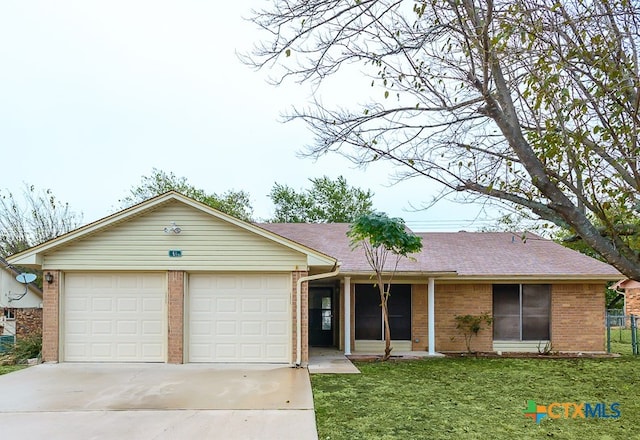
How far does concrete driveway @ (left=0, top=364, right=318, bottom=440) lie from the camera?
6.21m

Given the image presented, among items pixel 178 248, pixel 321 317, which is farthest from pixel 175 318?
pixel 321 317

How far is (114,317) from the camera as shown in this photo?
11203mm

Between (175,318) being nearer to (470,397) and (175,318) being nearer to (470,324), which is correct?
(470,397)

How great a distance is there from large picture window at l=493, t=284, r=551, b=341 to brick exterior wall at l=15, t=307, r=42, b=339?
12.5 metres

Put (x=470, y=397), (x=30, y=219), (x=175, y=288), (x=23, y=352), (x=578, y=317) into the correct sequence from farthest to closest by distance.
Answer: (x=30, y=219)
(x=578, y=317)
(x=23, y=352)
(x=175, y=288)
(x=470, y=397)

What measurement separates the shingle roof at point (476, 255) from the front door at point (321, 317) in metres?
1.46

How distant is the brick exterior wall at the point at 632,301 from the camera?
88.7ft

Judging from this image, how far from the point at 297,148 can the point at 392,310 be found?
7845 millimetres

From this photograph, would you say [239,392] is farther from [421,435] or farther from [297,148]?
[297,148]

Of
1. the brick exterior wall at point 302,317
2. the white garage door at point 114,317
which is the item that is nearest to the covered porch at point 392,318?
the brick exterior wall at point 302,317

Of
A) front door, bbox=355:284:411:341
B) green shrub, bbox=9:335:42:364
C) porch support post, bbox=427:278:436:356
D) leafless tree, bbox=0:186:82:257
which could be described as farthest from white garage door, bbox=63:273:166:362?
leafless tree, bbox=0:186:82:257

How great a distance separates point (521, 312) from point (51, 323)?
11.7 m

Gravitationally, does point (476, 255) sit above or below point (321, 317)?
above

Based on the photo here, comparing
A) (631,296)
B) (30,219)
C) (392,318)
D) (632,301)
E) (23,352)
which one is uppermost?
(30,219)
